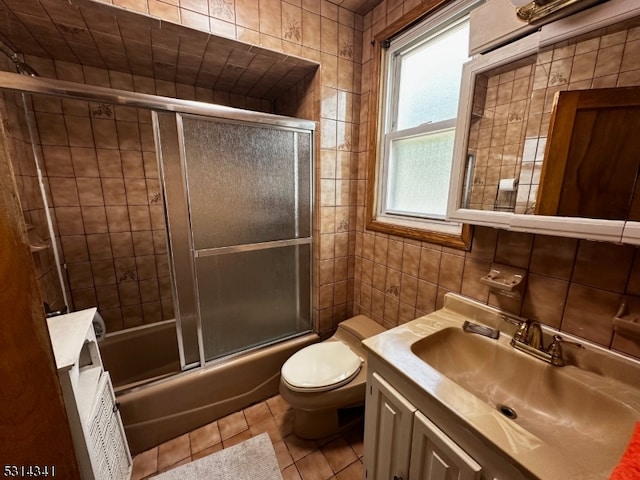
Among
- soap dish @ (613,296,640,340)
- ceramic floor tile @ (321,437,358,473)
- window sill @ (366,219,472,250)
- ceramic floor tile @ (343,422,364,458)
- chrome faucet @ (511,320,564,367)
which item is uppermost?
window sill @ (366,219,472,250)

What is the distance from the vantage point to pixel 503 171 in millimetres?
934

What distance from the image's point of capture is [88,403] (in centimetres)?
95

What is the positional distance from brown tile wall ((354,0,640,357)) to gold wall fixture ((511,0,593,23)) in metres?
0.10

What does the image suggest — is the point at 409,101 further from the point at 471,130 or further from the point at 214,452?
the point at 214,452

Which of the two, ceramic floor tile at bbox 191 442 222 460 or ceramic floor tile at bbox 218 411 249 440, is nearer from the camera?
ceramic floor tile at bbox 191 442 222 460

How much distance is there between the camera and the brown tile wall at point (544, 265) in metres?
0.74

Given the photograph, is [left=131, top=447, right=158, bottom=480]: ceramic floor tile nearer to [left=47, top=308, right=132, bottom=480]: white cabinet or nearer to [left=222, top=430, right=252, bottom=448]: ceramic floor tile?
[left=47, top=308, right=132, bottom=480]: white cabinet

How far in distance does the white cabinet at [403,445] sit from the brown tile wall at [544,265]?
589mm

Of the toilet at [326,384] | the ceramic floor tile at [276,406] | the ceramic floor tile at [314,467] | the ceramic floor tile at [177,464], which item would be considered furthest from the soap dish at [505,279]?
the ceramic floor tile at [177,464]

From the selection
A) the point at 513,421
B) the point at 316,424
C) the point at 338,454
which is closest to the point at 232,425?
the point at 316,424

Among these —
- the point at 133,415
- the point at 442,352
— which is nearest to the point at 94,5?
the point at 133,415

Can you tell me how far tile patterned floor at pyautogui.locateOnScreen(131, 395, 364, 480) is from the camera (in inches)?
50.6

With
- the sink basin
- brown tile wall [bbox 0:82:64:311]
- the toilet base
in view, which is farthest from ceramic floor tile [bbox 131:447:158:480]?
the sink basin

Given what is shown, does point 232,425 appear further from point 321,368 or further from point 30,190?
point 30,190
